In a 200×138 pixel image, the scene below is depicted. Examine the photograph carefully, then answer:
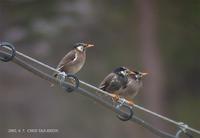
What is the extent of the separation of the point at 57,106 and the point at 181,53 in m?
Result: 2.41

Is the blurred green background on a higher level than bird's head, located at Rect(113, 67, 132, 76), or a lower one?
higher

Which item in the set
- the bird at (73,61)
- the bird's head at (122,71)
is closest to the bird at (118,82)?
the bird's head at (122,71)

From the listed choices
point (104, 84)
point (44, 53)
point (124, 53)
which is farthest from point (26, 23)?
point (104, 84)

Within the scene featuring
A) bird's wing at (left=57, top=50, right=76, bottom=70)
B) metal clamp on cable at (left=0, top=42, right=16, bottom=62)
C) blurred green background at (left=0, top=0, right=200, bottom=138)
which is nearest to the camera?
metal clamp on cable at (left=0, top=42, right=16, bottom=62)

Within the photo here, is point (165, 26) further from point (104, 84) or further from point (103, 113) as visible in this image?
point (104, 84)

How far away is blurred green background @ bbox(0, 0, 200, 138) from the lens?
14242mm

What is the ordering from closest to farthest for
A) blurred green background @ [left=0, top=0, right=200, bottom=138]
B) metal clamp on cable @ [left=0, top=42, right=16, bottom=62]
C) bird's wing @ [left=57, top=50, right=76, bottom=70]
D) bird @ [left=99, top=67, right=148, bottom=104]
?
metal clamp on cable @ [left=0, top=42, right=16, bottom=62], bird's wing @ [left=57, top=50, right=76, bottom=70], bird @ [left=99, top=67, right=148, bottom=104], blurred green background @ [left=0, top=0, right=200, bottom=138]

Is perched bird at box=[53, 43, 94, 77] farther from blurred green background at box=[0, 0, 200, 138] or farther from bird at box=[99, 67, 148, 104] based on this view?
blurred green background at box=[0, 0, 200, 138]

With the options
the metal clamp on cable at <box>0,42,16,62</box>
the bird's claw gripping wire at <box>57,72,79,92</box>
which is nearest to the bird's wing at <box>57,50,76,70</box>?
the bird's claw gripping wire at <box>57,72,79,92</box>

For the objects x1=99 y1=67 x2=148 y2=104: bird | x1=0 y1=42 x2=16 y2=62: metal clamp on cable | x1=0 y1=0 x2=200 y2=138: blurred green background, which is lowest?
x1=0 y1=42 x2=16 y2=62: metal clamp on cable

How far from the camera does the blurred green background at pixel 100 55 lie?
46.7 feet

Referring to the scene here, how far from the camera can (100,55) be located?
16.9 meters

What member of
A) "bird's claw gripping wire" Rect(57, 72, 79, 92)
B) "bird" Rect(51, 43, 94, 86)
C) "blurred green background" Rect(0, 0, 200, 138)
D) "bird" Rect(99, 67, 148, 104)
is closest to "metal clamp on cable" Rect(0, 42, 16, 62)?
"bird's claw gripping wire" Rect(57, 72, 79, 92)

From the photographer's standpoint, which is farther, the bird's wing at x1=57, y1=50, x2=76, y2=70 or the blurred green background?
the blurred green background
